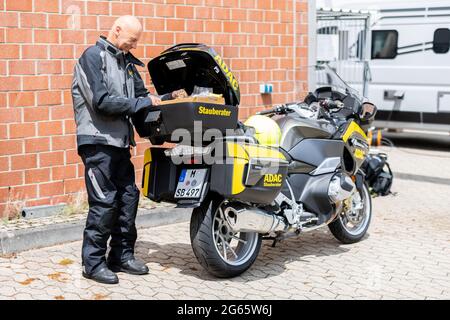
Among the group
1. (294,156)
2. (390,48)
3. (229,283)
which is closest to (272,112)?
(294,156)

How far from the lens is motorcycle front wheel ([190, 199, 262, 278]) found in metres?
5.70

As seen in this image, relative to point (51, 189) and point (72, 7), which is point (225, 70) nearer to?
point (72, 7)

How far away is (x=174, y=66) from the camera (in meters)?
5.97

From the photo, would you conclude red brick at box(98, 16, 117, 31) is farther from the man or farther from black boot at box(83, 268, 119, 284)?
black boot at box(83, 268, 119, 284)

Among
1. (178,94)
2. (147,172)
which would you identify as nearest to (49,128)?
(147,172)

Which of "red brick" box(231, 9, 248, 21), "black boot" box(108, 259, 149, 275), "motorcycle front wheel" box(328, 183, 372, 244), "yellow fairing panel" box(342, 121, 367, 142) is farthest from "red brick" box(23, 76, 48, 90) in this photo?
"motorcycle front wheel" box(328, 183, 372, 244)

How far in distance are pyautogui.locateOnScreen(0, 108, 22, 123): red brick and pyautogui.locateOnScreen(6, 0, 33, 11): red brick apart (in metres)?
0.93

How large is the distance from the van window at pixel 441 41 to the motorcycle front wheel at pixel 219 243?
8953 mm

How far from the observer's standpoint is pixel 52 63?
7.45 m

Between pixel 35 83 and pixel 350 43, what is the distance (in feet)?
24.1

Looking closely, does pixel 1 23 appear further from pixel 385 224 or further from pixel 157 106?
pixel 385 224

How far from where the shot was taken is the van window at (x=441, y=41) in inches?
545

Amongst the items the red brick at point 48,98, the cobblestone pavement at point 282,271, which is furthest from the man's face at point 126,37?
the red brick at point 48,98
